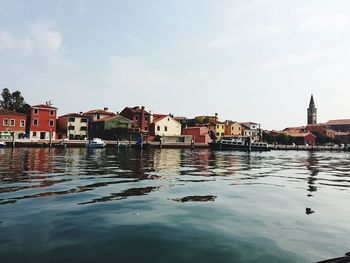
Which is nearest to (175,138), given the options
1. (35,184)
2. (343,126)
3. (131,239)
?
(35,184)

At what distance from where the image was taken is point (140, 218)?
6465 mm

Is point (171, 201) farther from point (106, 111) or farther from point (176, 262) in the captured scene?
point (106, 111)

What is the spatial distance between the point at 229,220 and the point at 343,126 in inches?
6883

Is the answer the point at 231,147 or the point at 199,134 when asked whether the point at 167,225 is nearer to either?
the point at 231,147

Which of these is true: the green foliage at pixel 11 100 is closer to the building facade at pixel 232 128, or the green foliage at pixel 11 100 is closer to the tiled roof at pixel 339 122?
the building facade at pixel 232 128

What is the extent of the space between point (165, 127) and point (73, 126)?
22838mm

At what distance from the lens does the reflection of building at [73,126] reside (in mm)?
67688

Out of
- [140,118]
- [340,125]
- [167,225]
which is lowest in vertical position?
[167,225]

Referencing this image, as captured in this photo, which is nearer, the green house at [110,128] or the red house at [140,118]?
the green house at [110,128]

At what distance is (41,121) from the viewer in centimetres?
6306

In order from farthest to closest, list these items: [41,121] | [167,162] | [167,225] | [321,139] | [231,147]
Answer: [321,139], [41,121], [231,147], [167,162], [167,225]

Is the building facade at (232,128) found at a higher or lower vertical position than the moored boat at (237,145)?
higher

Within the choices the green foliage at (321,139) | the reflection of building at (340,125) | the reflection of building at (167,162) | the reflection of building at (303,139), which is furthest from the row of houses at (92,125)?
the reflection of building at (340,125)

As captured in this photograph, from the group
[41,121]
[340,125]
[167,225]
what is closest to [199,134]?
[41,121]
